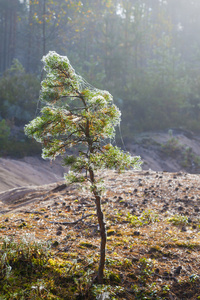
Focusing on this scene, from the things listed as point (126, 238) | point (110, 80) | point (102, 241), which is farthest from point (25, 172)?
point (110, 80)

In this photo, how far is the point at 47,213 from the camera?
539 centimetres

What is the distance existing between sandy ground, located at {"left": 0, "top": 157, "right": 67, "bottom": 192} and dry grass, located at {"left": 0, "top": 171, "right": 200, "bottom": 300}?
4.60 meters

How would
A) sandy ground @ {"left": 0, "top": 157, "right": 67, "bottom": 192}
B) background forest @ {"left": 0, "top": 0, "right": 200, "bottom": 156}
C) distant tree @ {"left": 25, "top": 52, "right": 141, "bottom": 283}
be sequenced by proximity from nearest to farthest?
distant tree @ {"left": 25, "top": 52, "right": 141, "bottom": 283}, sandy ground @ {"left": 0, "top": 157, "right": 67, "bottom": 192}, background forest @ {"left": 0, "top": 0, "right": 200, "bottom": 156}

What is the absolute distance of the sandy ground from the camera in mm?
11062

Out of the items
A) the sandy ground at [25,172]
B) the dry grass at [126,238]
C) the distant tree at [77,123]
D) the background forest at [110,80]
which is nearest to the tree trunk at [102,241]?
the distant tree at [77,123]

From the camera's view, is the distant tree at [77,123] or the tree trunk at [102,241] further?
the tree trunk at [102,241]

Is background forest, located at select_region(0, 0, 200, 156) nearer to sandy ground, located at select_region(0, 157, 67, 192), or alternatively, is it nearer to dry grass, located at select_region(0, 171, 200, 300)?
sandy ground, located at select_region(0, 157, 67, 192)

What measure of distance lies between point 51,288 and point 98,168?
1320mm

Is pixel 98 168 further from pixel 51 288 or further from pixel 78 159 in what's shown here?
pixel 51 288

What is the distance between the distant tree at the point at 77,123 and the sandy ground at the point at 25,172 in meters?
7.71

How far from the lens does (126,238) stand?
4340 millimetres

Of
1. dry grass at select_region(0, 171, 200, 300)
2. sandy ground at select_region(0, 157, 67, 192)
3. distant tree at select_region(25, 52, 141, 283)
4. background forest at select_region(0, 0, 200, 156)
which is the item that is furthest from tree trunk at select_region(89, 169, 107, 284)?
background forest at select_region(0, 0, 200, 156)

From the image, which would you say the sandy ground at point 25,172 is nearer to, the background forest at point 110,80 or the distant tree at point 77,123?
the background forest at point 110,80

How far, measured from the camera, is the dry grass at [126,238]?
311cm
